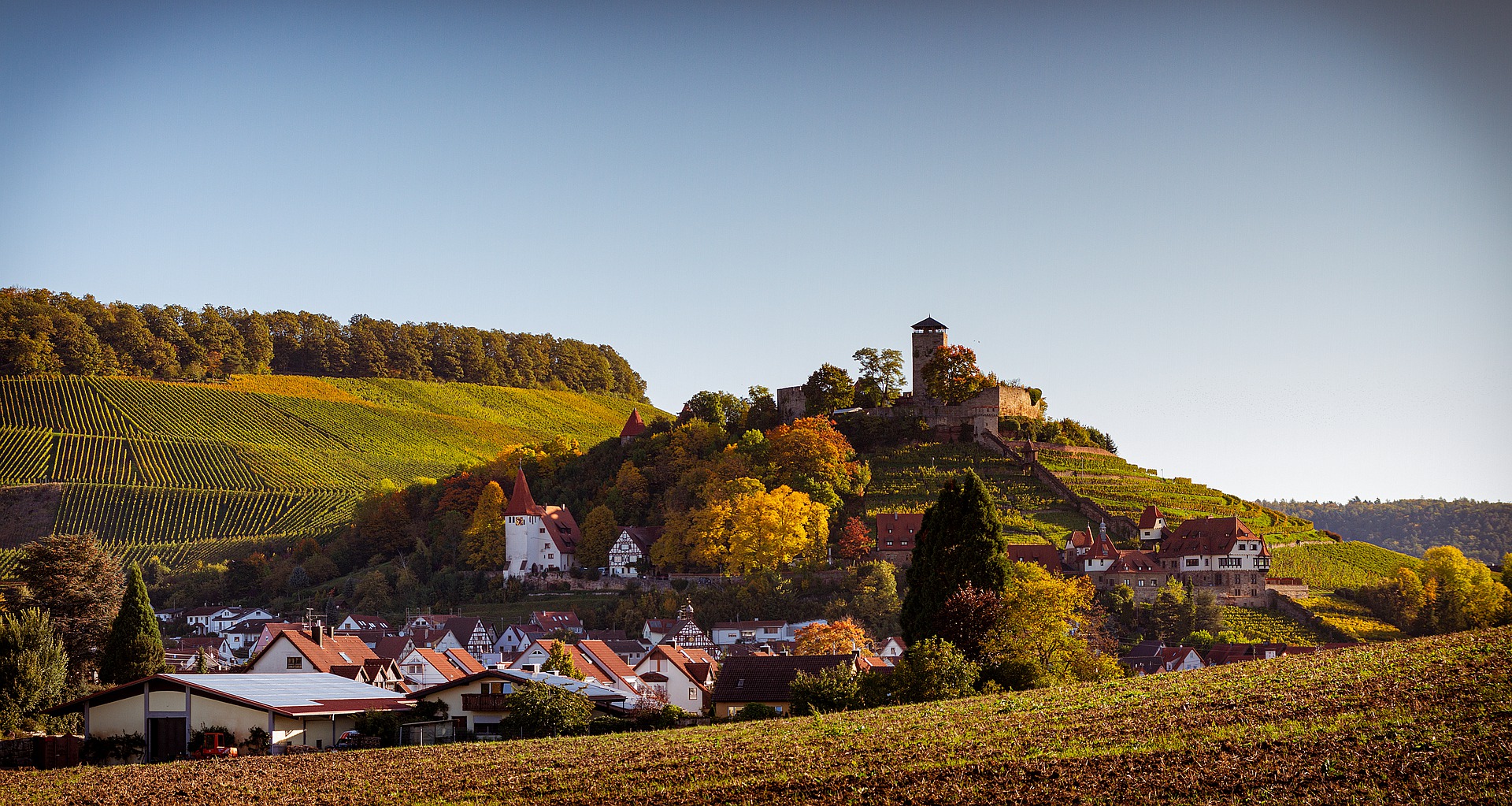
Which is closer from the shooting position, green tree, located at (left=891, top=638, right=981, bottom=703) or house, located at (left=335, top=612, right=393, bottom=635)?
green tree, located at (left=891, top=638, right=981, bottom=703)

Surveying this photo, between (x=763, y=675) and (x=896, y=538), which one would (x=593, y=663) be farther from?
(x=896, y=538)

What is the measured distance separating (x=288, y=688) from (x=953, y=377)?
64071 mm

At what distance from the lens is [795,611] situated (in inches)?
3152

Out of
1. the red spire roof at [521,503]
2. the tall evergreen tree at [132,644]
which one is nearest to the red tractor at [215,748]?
the tall evergreen tree at [132,644]

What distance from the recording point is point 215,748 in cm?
3650

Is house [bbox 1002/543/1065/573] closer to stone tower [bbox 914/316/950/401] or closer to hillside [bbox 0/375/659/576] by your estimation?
stone tower [bbox 914/316/950/401]

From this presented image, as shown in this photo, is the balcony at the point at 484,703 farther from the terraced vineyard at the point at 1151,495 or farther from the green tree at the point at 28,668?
the terraced vineyard at the point at 1151,495

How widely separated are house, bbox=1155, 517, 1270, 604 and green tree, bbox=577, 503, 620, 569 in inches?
1262

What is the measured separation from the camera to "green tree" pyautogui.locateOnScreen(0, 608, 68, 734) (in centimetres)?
4203

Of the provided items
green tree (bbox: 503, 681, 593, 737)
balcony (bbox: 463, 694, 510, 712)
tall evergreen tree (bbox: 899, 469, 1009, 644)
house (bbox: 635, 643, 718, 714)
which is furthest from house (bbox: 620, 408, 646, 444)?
green tree (bbox: 503, 681, 593, 737)

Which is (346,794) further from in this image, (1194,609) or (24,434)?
(24,434)

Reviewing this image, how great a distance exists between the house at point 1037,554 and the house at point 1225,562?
23.2ft

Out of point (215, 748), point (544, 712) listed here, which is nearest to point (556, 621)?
point (544, 712)

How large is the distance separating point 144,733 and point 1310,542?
7293 cm
